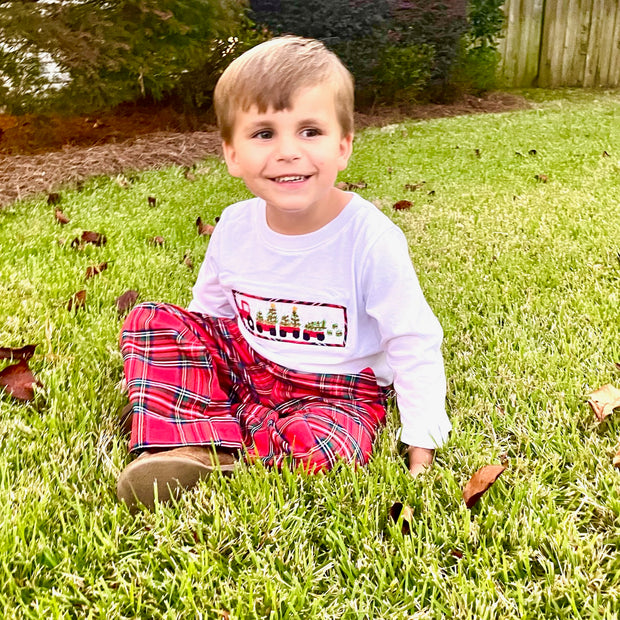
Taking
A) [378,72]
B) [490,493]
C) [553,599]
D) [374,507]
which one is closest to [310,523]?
[374,507]

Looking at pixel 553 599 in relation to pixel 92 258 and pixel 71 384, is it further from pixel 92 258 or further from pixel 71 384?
pixel 92 258

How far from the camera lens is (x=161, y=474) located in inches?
62.2

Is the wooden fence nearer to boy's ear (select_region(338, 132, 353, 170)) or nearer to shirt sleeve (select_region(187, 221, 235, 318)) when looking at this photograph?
shirt sleeve (select_region(187, 221, 235, 318))

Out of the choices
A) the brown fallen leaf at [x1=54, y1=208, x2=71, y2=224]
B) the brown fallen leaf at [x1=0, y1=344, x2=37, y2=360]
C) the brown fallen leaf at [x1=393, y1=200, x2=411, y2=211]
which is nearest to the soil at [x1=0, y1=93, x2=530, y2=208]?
the brown fallen leaf at [x1=54, y1=208, x2=71, y2=224]

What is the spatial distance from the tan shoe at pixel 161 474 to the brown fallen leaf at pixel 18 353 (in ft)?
2.86

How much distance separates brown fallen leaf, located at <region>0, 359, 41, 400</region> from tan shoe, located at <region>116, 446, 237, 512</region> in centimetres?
60

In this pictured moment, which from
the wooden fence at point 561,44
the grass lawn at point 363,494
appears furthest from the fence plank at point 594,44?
the grass lawn at point 363,494

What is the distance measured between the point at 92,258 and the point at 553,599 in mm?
2918

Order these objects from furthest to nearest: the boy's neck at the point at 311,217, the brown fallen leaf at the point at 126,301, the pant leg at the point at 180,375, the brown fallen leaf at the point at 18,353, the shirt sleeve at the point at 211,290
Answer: the brown fallen leaf at the point at 126,301 < the brown fallen leaf at the point at 18,353 < the shirt sleeve at the point at 211,290 < the boy's neck at the point at 311,217 < the pant leg at the point at 180,375

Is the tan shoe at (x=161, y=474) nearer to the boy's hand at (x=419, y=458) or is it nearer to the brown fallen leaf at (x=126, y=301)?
the boy's hand at (x=419, y=458)

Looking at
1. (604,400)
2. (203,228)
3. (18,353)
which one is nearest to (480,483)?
(604,400)

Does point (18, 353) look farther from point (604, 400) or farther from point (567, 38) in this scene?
point (567, 38)

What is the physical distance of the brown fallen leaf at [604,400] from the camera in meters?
1.80

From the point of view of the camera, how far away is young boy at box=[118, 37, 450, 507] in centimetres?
169
